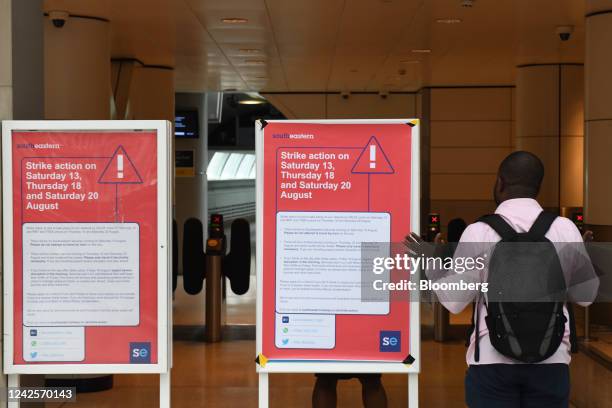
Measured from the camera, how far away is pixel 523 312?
3.09m

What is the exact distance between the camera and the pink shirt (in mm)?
3121

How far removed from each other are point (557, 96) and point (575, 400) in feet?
24.6

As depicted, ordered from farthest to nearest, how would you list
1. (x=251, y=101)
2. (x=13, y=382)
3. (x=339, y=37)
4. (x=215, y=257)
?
(x=251, y=101), (x=339, y=37), (x=215, y=257), (x=13, y=382)

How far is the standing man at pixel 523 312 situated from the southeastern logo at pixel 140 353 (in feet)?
4.70

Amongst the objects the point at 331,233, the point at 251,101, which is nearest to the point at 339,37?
the point at 331,233

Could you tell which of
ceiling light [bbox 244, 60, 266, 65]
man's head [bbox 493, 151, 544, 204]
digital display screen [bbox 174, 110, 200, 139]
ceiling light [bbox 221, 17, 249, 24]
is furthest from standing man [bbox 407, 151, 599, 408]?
digital display screen [bbox 174, 110, 200, 139]

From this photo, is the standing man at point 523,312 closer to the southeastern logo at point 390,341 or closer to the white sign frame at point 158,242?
the southeastern logo at point 390,341

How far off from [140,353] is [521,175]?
1832 mm

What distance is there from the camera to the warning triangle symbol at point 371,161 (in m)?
3.89

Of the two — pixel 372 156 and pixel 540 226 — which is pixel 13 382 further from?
pixel 540 226

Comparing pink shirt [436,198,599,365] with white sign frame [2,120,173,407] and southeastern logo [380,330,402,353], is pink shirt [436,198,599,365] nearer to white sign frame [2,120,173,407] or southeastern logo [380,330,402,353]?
southeastern logo [380,330,402,353]

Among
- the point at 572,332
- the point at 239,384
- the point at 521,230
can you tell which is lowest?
the point at 239,384

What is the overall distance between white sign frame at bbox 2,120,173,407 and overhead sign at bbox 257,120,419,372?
41 centimetres

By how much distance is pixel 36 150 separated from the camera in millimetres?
3918
